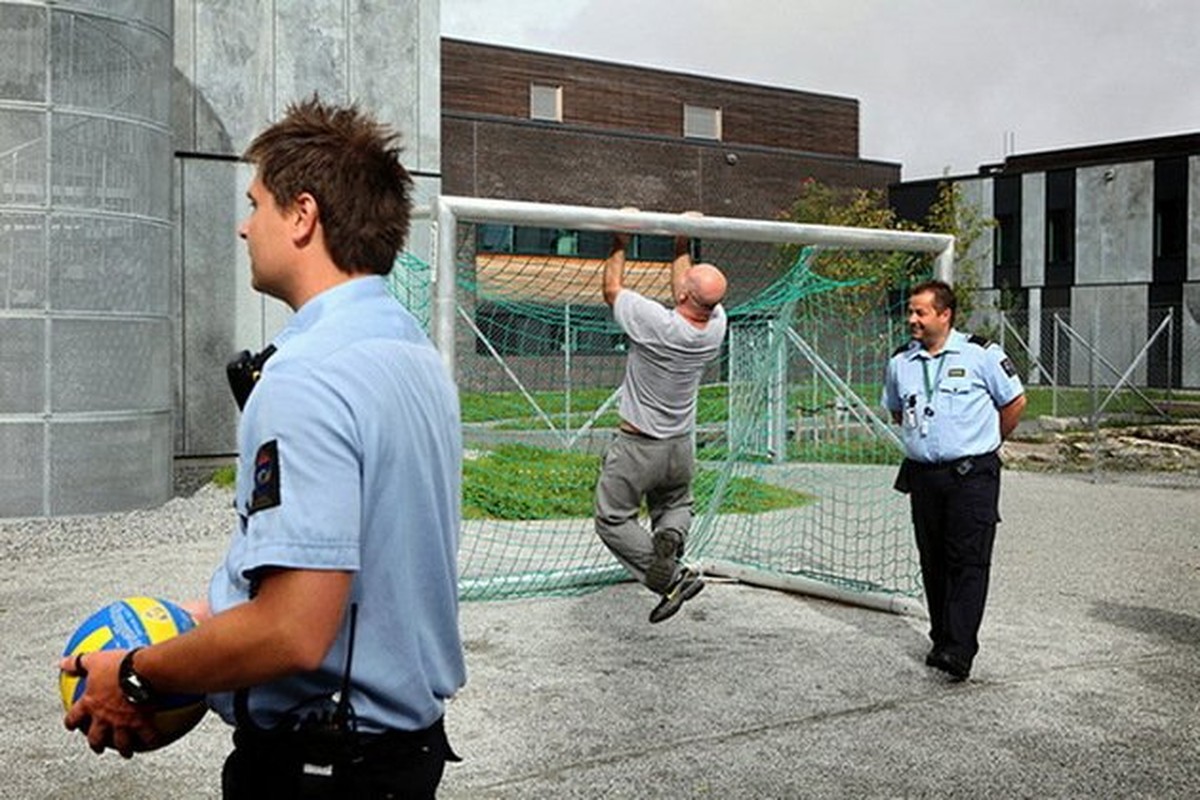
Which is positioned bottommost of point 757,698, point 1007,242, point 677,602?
point 757,698

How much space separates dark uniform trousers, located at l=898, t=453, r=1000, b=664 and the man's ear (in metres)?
5.44

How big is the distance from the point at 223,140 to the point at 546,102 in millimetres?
32807

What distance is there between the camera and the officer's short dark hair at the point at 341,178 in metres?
2.34

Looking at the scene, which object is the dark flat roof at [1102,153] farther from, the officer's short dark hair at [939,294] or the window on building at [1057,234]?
the officer's short dark hair at [939,294]

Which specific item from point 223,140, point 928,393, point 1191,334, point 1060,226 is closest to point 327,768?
point 928,393

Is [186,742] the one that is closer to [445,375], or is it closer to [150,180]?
[445,375]

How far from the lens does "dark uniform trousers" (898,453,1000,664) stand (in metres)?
7.12

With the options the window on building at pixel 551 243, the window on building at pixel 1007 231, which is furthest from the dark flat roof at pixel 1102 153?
the window on building at pixel 551 243

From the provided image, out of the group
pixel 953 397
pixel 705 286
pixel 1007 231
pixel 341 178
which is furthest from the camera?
pixel 1007 231

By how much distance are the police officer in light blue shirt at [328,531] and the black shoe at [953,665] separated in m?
5.07

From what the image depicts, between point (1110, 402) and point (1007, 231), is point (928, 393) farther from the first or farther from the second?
point (1007, 231)

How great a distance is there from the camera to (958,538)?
7191mm

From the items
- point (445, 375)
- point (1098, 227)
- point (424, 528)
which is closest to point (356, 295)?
point (445, 375)

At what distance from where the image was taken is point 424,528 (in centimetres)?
235
